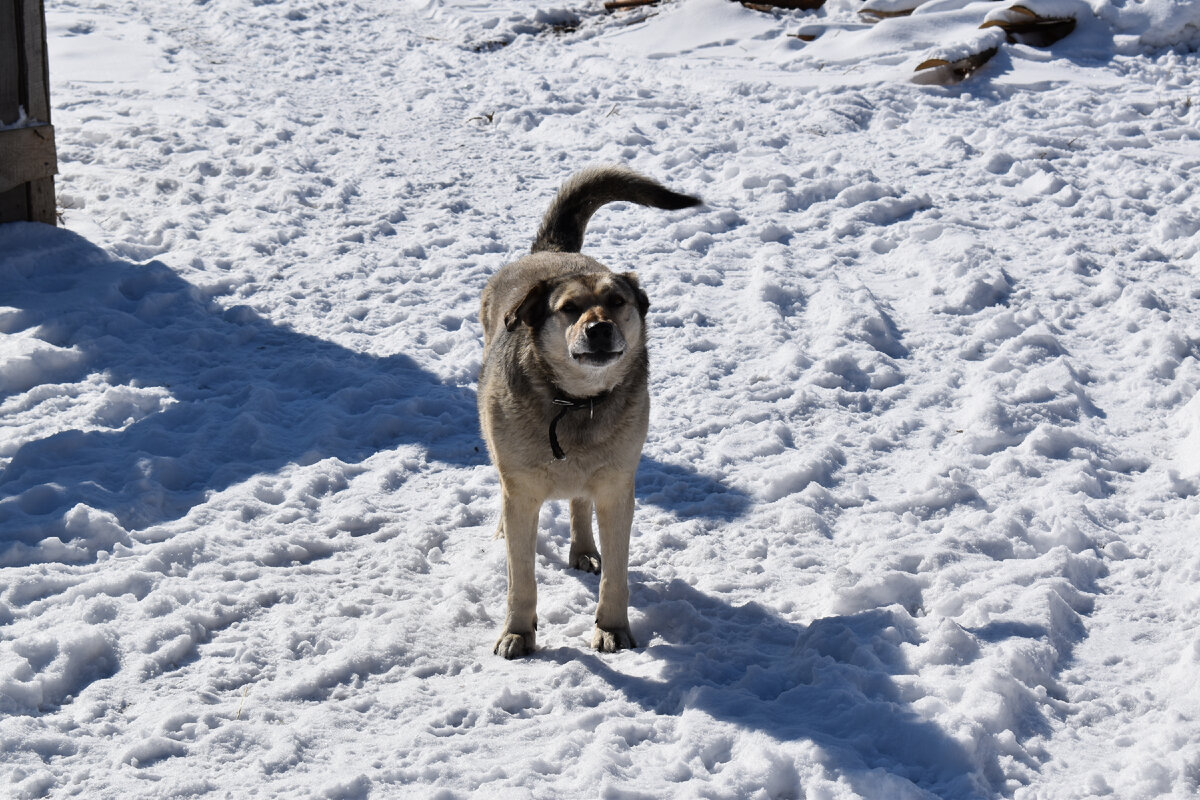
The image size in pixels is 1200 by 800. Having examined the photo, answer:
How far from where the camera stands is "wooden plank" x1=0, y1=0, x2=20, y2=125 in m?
7.71

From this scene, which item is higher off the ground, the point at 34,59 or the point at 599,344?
the point at 34,59

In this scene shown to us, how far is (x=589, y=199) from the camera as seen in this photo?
5473 mm

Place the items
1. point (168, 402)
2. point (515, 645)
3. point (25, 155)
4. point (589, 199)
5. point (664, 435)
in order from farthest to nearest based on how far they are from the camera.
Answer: point (25, 155) → point (168, 402) → point (664, 435) → point (589, 199) → point (515, 645)

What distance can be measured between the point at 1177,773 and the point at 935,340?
3.69 metres

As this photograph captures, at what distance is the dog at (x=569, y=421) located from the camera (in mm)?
4164

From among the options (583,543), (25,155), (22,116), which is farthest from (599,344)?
(22,116)

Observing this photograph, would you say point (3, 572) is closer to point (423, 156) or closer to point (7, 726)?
point (7, 726)

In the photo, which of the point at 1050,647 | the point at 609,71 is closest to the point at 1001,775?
the point at 1050,647

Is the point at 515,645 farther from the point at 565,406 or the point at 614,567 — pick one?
the point at 565,406

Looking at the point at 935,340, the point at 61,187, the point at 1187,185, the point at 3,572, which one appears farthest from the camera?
the point at 61,187

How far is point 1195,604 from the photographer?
429 centimetres

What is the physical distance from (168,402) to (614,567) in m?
3.16

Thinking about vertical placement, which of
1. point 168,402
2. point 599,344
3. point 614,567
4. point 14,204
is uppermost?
point 599,344

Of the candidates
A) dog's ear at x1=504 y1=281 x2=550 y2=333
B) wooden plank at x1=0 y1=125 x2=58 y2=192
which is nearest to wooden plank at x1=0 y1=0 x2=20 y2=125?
wooden plank at x1=0 y1=125 x2=58 y2=192
